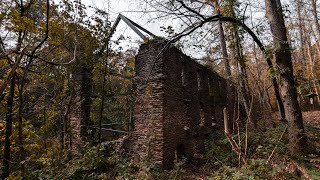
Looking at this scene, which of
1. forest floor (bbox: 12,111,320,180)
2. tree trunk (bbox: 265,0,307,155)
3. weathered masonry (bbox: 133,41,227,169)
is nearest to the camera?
tree trunk (bbox: 265,0,307,155)

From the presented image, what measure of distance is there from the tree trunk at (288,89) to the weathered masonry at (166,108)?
3.37 meters

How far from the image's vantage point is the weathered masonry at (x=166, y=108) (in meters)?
7.91

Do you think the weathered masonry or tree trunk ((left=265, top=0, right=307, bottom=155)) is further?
the weathered masonry

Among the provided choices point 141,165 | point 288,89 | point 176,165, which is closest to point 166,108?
point 176,165

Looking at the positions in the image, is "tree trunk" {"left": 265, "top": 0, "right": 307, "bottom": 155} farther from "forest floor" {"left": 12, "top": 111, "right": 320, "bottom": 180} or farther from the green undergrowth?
the green undergrowth

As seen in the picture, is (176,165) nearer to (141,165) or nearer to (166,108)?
(141,165)

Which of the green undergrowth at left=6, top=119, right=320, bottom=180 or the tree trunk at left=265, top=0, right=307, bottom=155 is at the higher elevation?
the tree trunk at left=265, top=0, right=307, bottom=155

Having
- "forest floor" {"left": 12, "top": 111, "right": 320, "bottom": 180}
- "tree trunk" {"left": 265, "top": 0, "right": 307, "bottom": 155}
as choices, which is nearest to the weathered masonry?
"forest floor" {"left": 12, "top": 111, "right": 320, "bottom": 180}

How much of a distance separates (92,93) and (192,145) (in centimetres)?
580

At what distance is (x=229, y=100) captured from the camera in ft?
52.4

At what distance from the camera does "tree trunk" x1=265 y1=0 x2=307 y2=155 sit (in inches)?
210

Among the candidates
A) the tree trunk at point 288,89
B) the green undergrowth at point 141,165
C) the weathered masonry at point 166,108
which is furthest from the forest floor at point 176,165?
the weathered masonry at point 166,108

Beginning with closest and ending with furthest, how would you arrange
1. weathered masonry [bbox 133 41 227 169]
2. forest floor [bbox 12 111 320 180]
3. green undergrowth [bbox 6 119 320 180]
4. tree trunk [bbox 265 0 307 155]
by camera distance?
tree trunk [bbox 265 0 307 155]
forest floor [bbox 12 111 320 180]
green undergrowth [bbox 6 119 320 180]
weathered masonry [bbox 133 41 227 169]

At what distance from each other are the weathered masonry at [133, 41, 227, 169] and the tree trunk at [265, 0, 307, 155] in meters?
3.37
